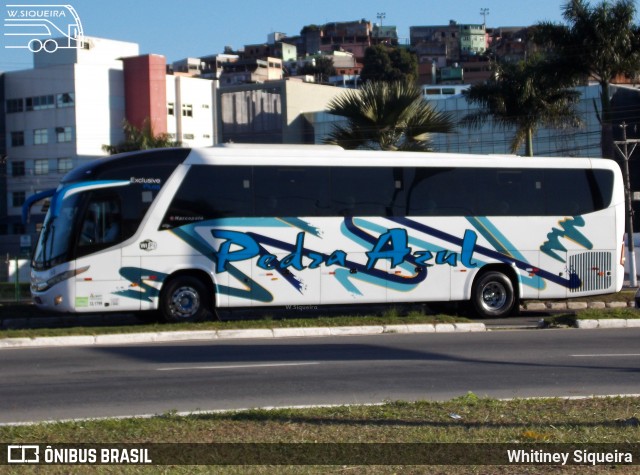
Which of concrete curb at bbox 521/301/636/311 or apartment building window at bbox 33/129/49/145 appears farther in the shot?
apartment building window at bbox 33/129/49/145

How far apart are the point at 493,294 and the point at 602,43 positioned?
14.2 metres

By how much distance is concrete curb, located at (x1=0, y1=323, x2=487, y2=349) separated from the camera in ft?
53.1

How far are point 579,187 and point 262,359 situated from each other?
1079cm

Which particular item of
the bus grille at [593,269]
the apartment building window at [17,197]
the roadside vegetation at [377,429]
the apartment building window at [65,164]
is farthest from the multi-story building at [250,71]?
the roadside vegetation at [377,429]

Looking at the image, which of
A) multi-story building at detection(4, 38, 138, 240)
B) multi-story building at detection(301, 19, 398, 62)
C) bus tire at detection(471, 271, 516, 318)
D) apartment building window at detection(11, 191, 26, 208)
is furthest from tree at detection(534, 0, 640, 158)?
multi-story building at detection(301, 19, 398, 62)

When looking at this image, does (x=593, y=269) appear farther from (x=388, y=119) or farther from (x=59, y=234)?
(x=59, y=234)

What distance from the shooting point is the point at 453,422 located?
8281mm

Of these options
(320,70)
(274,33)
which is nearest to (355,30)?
(274,33)

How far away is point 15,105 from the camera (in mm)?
73000

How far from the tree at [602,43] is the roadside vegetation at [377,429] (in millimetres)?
24284

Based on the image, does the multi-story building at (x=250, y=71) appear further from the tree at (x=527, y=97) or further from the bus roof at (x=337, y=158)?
the bus roof at (x=337, y=158)

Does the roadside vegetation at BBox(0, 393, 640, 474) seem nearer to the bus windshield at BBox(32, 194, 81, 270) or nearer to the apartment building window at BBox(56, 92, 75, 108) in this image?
the bus windshield at BBox(32, 194, 81, 270)

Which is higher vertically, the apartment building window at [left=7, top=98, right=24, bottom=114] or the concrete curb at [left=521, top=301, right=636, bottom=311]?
the apartment building window at [left=7, top=98, right=24, bottom=114]

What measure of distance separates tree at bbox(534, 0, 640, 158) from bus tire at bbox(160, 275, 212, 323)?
18078 millimetres
